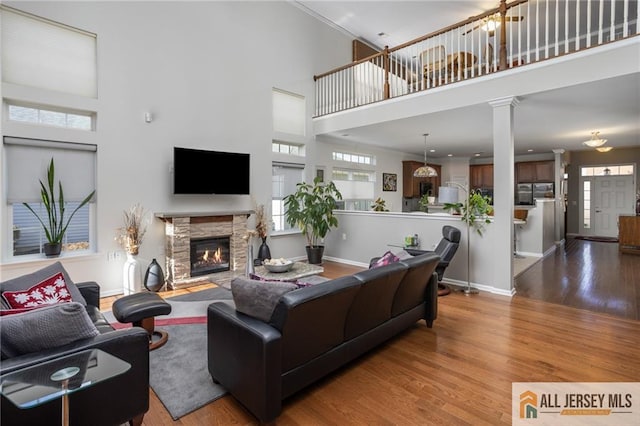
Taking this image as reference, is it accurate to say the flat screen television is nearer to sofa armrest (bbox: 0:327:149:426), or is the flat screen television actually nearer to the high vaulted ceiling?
the high vaulted ceiling

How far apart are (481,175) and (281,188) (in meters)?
7.39

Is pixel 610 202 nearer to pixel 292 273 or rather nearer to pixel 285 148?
pixel 285 148

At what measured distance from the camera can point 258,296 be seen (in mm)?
2109

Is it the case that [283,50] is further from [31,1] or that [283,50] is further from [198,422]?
[198,422]

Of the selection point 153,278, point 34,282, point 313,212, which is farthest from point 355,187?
point 34,282

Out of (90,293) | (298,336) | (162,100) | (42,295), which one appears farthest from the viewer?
(162,100)

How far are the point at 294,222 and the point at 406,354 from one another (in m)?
3.97

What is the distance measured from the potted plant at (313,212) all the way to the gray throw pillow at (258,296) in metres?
4.16

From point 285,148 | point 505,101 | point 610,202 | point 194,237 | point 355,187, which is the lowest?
point 194,237

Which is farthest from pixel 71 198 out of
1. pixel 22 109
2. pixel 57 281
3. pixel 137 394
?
A: pixel 137 394

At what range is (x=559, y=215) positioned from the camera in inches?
353

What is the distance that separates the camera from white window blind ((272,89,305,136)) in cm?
662

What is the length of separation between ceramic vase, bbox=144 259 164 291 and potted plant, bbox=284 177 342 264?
255cm

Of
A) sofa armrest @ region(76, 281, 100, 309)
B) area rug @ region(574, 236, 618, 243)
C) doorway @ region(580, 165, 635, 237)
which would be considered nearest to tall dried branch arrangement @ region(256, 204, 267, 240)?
sofa armrest @ region(76, 281, 100, 309)
